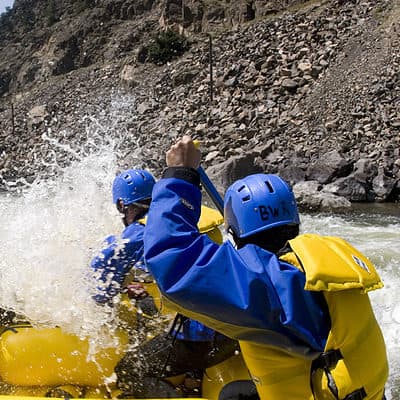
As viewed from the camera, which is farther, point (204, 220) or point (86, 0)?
point (86, 0)

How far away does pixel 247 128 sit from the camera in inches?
779

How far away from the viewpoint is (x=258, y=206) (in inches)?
68.2

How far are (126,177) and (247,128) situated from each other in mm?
16654

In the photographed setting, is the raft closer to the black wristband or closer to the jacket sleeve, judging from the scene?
the jacket sleeve

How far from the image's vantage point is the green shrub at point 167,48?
99.3ft

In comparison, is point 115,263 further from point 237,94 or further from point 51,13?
point 51,13

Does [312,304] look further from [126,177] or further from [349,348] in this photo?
[126,177]

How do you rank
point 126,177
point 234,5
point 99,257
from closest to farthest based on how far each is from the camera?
point 99,257 → point 126,177 → point 234,5

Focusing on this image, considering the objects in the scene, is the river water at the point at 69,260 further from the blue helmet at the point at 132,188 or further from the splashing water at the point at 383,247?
the blue helmet at the point at 132,188

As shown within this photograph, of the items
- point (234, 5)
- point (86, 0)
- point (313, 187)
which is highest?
point (86, 0)

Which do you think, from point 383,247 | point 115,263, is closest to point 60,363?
point 115,263

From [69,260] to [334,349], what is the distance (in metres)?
2.03

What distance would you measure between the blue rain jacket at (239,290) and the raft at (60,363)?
51.1 inches

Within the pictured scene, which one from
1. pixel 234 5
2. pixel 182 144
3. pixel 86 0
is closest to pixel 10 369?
pixel 182 144
